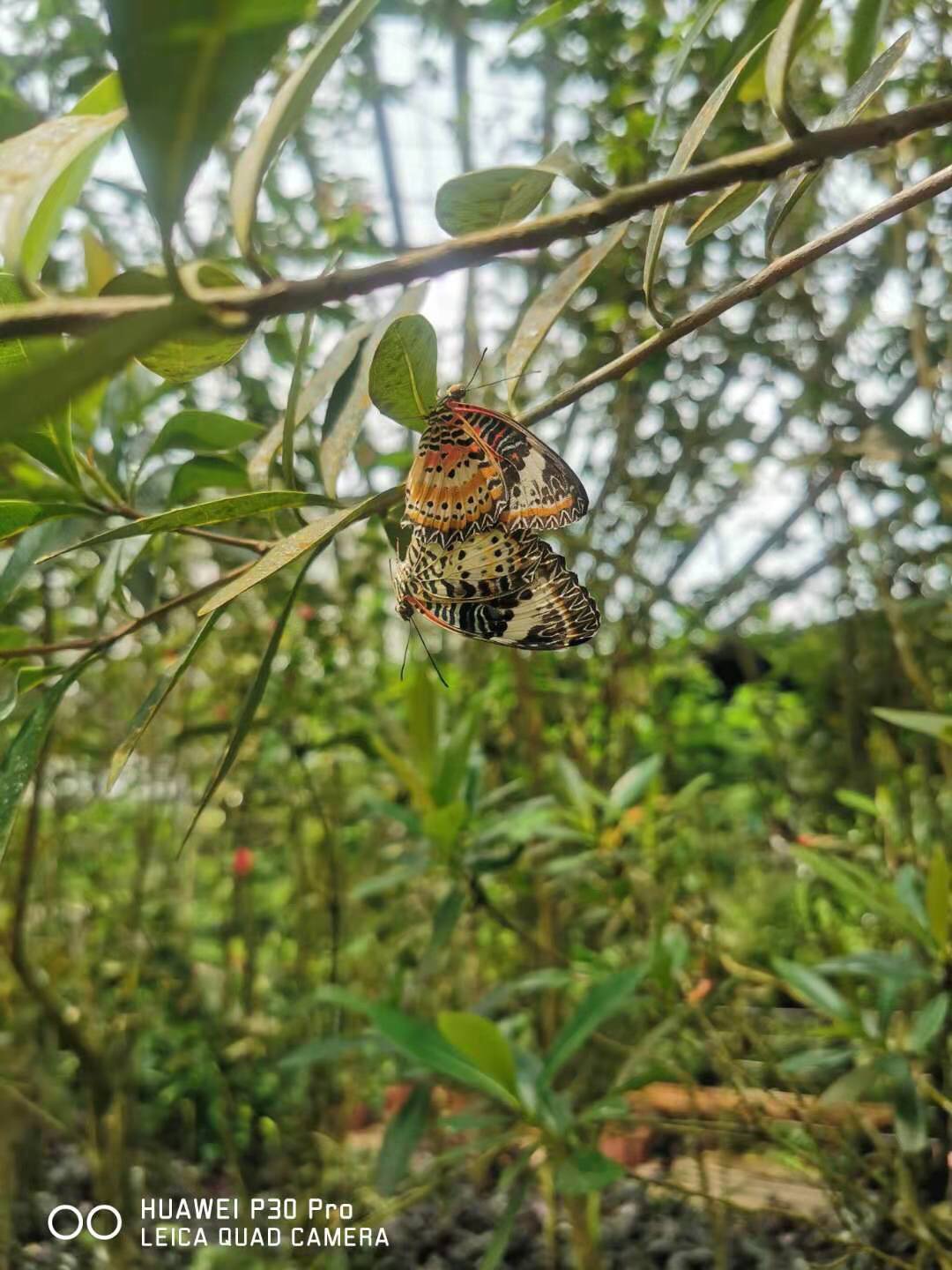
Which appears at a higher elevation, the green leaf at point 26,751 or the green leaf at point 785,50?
the green leaf at point 785,50

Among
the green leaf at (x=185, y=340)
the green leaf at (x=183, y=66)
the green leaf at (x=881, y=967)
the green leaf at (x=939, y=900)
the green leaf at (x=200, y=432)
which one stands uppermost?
the green leaf at (x=200, y=432)

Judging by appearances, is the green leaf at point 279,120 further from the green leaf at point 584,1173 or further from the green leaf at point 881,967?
the green leaf at point 881,967

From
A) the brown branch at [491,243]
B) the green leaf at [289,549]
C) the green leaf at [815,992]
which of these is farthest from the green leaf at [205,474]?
the green leaf at [815,992]

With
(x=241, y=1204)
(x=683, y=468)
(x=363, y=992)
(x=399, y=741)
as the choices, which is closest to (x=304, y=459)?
(x=399, y=741)

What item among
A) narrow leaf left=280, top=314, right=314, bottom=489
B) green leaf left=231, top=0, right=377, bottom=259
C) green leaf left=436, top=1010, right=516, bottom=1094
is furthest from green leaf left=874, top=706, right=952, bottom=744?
green leaf left=231, top=0, right=377, bottom=259

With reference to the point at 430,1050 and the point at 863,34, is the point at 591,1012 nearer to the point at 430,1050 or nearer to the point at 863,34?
the point at 430,1050

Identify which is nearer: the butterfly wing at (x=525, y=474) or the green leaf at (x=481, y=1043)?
the butterfly wing at (x=525, y=474)

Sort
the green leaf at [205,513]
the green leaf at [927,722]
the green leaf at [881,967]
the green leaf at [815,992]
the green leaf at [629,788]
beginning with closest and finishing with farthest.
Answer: the green leaf at [205,513] < the green leaf at [927,722] < the green leaf at [881,967] < the green leaf at [815,992] < the green leaf at [629,788]
